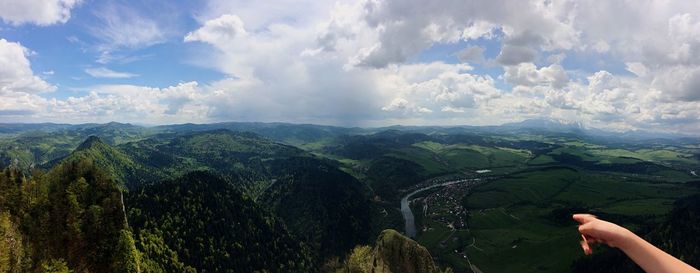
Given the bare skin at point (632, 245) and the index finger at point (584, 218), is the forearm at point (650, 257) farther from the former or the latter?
the index finger at point (584, 218)

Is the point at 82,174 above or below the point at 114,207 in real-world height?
above

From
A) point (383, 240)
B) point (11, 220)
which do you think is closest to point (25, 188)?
point (11, 220)

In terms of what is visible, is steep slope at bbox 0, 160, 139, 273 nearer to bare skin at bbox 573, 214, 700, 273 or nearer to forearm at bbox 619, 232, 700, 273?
bare skin at bbox 573, 214, 700, 273

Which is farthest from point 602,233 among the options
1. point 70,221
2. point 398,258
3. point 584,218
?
point 70,221

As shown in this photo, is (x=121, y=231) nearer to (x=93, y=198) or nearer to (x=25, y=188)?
(x=93, y=198)

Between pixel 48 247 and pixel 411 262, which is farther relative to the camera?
pixel 411 262

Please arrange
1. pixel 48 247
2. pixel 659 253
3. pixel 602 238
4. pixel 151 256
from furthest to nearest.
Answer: pixel 151 256
pixel 48 247
pixel 602 238
pixel 659 253

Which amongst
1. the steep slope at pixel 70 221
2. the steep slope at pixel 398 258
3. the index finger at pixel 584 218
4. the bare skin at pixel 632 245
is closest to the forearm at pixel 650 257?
the bare skin at pixel 632 245
